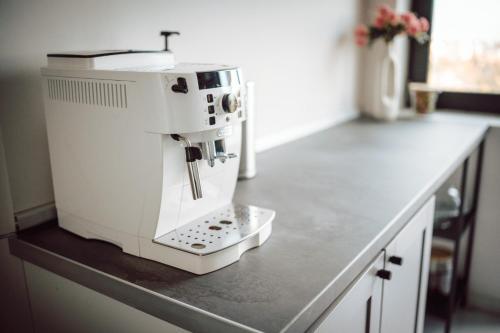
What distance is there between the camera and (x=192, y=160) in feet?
2.76

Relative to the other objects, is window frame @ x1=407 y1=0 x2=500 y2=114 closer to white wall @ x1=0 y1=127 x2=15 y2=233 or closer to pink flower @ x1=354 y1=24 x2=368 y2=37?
pink flower @ x1=354 y1=24 x2=368 y2=37

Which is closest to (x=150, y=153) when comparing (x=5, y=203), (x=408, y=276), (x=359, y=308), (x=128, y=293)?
(x=128, y=293)

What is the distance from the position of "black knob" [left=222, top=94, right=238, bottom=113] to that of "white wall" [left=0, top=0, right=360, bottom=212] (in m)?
0.47

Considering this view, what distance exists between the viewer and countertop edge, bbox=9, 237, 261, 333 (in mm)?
744

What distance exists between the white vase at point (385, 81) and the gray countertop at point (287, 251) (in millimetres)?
758

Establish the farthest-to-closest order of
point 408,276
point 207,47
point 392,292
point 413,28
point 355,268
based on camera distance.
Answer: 1. point 413,28
2. point 207,47
3. point 408,276
4. point 392,292
5. point 355,268

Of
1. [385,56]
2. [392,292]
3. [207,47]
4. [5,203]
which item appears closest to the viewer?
[5,203]

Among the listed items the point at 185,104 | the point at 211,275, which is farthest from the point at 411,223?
the point at 185,104

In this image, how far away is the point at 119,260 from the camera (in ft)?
3.04

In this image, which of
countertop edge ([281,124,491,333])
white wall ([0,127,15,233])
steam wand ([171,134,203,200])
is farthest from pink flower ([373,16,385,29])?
white wall ([0,127,15,233])

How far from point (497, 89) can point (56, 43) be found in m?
2.24

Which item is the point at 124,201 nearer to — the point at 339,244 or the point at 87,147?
the point at 87,147

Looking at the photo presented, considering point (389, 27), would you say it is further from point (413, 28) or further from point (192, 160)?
point (192, 160)

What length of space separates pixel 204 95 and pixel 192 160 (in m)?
0.12
